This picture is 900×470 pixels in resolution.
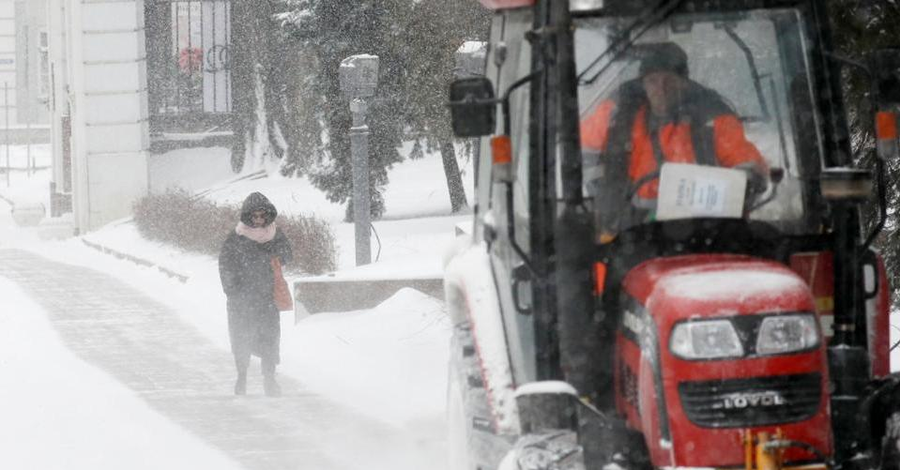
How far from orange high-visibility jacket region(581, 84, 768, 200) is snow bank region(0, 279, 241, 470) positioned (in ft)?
14.0

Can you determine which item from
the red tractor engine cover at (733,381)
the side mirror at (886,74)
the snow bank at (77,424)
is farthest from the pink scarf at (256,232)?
the red tractor engine cover at (733,381)

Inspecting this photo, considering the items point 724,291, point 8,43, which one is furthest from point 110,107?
point 8,43

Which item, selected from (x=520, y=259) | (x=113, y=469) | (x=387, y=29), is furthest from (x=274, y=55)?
(x=520, y=259)

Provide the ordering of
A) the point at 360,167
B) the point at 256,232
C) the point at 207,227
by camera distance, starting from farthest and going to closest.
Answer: the point at 207,227 < the point at 360,167 < the point at 256,232

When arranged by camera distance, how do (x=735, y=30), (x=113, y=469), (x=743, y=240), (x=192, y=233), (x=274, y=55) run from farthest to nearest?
(x=274, y=55) < (x=192, y=233) < (x=113, y=469) < (x=735, y=30) < (x=743, y=240)

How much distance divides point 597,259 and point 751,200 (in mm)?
603

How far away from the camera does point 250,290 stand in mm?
12422

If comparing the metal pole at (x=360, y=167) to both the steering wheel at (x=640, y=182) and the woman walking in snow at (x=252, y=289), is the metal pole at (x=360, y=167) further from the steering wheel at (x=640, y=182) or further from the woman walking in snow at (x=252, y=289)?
the steering wheel at (x=640, y=182)

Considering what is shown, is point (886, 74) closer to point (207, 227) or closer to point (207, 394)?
point (207, 394)

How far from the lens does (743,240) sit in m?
5.76

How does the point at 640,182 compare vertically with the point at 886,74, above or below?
below

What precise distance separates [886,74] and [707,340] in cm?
153

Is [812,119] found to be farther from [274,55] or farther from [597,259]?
[274,55]

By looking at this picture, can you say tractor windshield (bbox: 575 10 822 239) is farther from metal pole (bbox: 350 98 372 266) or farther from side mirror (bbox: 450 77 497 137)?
metal pole (bbox: 350 98 372 266)
